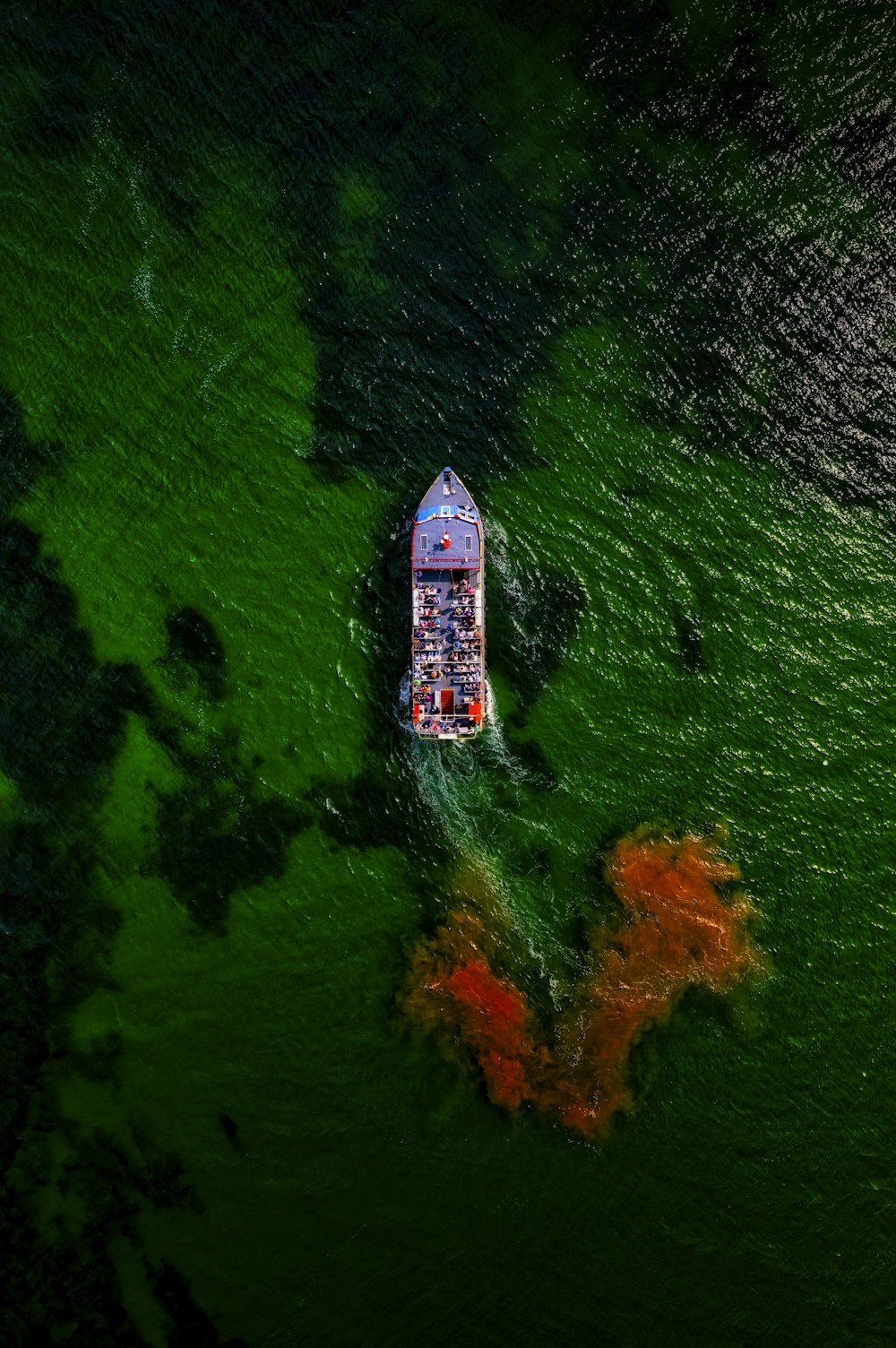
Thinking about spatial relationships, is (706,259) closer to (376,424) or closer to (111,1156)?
(376,424)

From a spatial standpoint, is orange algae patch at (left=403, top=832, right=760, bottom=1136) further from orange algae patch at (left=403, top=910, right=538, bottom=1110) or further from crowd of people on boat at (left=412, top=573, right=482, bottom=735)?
crowd of people on boat at (left=412, top=573, right=482, bottom=735)

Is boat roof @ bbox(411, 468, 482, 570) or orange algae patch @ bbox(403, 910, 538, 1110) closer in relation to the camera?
orange algae patch @ bbox(403, 910, 538, 1110)

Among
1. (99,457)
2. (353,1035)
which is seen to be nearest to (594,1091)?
(353,1035)

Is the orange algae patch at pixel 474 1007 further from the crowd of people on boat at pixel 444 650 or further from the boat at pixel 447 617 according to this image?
the crowd of people on boat at pixel 444 650

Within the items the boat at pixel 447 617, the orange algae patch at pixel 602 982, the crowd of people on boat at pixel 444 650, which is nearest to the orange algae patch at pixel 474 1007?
the orange algae patch at pixel 602 982

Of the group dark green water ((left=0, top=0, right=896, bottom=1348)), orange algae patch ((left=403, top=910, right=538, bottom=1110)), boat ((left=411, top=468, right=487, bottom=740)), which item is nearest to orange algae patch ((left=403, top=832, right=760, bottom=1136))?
orange algae patch ((left=403, top=910, right=538, bottom=1110))
